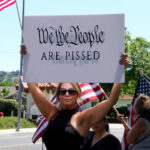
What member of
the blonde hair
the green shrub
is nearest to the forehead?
the blonde hair

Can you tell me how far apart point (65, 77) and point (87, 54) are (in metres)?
0.30

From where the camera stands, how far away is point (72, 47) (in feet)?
11.2

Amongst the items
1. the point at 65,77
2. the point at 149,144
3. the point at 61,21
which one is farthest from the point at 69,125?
the point at 149,144

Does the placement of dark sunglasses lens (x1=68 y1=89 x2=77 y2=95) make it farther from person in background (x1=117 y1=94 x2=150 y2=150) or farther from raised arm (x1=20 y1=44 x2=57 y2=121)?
person in background (x1=117 y1=94 x2=150 y2=150)

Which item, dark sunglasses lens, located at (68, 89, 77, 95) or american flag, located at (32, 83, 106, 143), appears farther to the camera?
american flag, located at (32, 83, 106, 143)

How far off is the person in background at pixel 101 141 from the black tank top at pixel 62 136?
617mm

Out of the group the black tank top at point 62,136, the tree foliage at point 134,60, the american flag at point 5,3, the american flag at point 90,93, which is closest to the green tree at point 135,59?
the tree foliage at point 134,60

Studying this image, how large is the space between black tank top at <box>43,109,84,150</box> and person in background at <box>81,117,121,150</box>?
62 centimetres

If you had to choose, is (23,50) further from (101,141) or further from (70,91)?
(101,141)

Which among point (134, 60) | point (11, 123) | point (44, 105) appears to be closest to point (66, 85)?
point (44, 105)

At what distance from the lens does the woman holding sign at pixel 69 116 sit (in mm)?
2836

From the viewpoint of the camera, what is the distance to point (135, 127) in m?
3.91

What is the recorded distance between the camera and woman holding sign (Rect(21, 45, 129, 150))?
2836 millimetres

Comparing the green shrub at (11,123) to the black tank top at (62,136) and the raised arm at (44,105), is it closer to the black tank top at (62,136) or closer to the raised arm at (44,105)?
the raised arm at (44,105)
